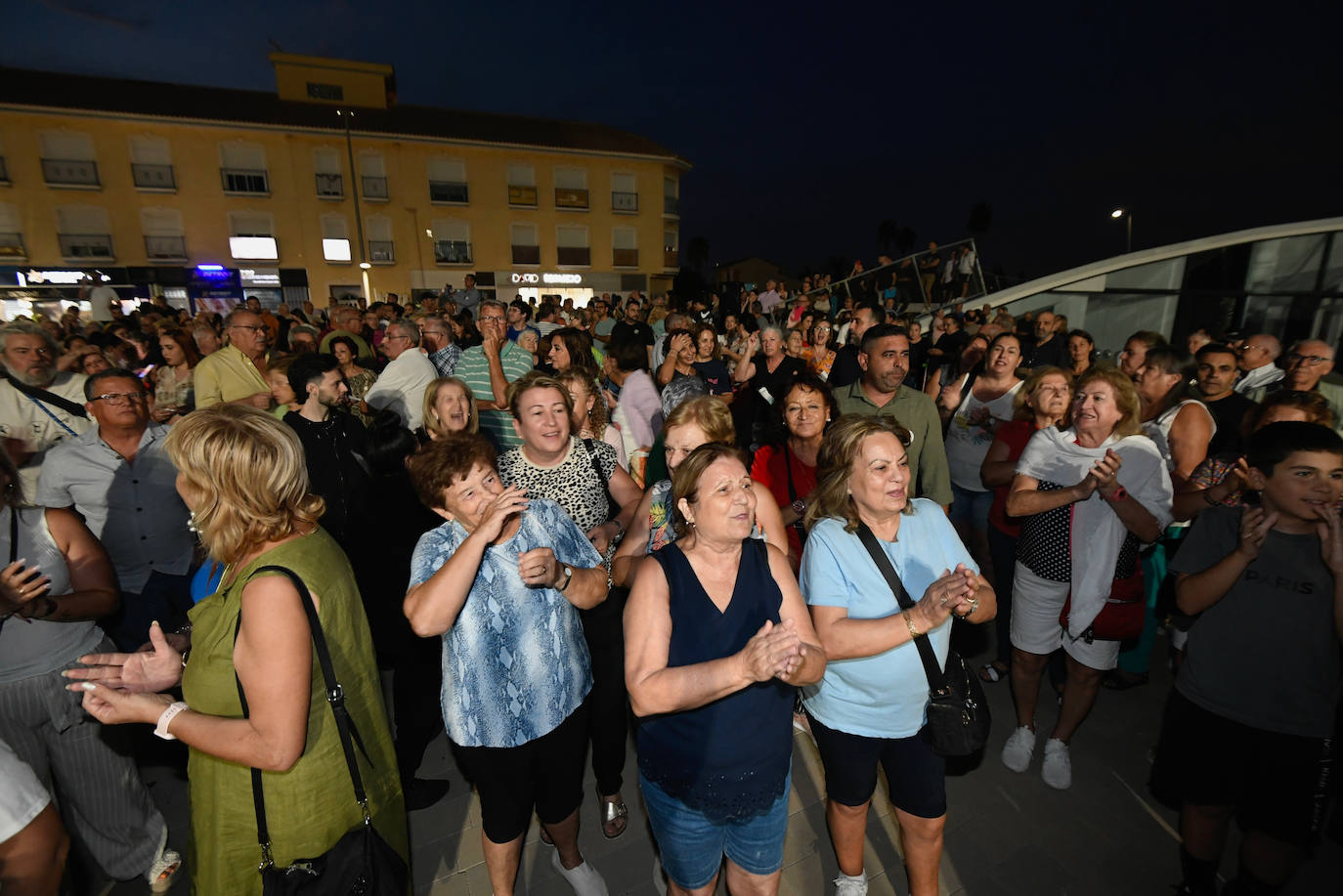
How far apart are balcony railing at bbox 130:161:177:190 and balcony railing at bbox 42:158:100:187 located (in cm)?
135

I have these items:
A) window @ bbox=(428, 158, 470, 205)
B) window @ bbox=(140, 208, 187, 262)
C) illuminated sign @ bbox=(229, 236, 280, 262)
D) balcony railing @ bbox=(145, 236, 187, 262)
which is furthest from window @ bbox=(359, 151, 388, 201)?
balcony railing @ bbox=(145, 236, 187, 262)

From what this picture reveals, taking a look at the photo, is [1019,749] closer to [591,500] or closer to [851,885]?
[851,885]

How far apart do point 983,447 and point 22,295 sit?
34231 mm

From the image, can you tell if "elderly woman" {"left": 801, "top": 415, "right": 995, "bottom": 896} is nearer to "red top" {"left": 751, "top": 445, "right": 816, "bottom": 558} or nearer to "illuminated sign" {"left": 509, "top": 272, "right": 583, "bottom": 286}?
"red top" {"left": 751, "top": 445, "right": 816, "bottom": 558}

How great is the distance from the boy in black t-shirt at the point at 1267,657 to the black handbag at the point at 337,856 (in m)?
3.00

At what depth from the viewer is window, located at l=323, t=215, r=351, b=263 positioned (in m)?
26.5

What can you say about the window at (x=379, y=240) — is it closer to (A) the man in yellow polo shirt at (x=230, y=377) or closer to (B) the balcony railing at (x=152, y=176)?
(B) the balcony railing at (x=152, y=176)

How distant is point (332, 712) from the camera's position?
1.75m

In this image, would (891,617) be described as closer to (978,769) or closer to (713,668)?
(713,668)

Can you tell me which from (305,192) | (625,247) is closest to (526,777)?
(305,192)

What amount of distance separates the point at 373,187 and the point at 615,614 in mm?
30446

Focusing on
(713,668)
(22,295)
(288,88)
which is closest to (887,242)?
(288,88)

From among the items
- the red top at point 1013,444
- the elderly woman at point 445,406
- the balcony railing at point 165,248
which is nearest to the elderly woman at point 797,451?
the red top at point 1013,444

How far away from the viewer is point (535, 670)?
2.10m
